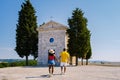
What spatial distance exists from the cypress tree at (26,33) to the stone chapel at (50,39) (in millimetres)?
2323

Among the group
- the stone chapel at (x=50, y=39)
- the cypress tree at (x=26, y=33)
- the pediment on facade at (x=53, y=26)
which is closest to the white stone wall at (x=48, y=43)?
the stone chapel at (x=50, y=39)

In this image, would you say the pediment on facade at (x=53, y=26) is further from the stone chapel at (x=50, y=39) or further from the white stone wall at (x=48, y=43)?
the white stone wall at (x=48, y=43)

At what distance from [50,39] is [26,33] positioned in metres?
4.92

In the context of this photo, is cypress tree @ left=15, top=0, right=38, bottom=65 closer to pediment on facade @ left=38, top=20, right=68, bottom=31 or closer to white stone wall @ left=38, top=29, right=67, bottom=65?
white stone wall @ left=38, top=29, right=67, bottom=65

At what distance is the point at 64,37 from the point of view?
39.8 meters

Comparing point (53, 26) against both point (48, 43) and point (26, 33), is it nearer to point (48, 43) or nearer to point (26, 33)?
point (48, 43)

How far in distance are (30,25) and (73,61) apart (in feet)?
28.3

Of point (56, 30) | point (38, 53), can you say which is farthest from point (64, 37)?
point (38, 53)

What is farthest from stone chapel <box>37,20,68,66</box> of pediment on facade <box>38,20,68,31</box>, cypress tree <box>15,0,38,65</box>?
cypress tree <box>15,0,38,65</box>

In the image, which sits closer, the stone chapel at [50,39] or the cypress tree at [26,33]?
the stone chapel at [50,39]

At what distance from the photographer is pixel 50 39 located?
40500mm

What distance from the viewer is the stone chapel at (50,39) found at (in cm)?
3978

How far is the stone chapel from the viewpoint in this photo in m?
39.8

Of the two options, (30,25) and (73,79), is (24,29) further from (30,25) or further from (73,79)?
(73,79)
